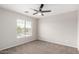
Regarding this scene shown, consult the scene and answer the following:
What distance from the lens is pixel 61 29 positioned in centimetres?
367

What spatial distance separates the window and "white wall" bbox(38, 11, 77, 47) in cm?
103

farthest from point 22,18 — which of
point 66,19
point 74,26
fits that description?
point 74,26

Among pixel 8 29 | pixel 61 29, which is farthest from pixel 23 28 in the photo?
pixel 61 29

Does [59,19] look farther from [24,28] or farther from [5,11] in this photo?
[5,11]

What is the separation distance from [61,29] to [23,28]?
94.3 inches

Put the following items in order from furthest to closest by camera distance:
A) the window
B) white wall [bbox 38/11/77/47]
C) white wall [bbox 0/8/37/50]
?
the window → white wall [bbox 38/11/77/47] → white wall [bbox 0/8/37/50]

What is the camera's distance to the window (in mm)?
3659

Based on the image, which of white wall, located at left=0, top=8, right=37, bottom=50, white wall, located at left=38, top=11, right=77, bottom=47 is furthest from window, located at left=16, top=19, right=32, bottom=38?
white wall, located at left=38, top=11, right=77, bottom=47

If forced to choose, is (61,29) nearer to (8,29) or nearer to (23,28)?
(23,28)

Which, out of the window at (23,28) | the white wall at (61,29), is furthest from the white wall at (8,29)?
the white wall at (61,29)

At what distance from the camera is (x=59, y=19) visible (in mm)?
3762

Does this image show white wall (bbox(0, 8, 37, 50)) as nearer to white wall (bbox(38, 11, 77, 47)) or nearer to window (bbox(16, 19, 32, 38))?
window (bbox(16, 19, 32, 38))

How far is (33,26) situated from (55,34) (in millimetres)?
1817

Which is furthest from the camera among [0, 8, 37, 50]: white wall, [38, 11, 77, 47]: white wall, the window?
the window
